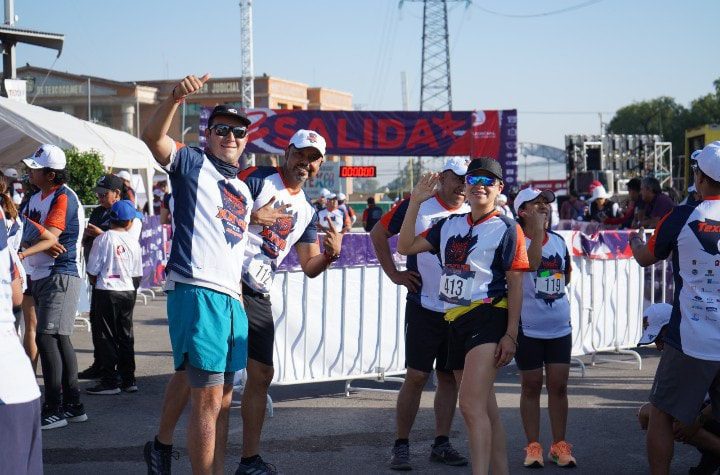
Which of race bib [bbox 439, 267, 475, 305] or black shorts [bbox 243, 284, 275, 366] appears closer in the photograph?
race bib [bbox 439, 267, 475, 305]

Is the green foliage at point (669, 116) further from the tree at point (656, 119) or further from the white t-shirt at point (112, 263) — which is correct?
the white t-shirt at point (112, 263)

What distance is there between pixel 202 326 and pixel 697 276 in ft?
8.67

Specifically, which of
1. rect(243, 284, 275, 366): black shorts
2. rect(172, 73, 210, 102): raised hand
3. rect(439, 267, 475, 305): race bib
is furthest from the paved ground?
rect(172, 73, 210, 102): raised hand

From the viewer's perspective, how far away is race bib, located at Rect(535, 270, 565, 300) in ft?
23.7

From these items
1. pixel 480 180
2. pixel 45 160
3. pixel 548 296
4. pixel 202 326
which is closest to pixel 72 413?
pixel 45 160

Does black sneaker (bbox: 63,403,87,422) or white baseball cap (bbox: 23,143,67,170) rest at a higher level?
white baseball cap (bbox: 23,143,67,170)

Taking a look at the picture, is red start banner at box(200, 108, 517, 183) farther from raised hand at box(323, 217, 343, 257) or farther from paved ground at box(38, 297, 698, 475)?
raised hand at box(323, 217, 343, 257)

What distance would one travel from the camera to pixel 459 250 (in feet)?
19.2

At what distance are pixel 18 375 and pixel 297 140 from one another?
9.68ft

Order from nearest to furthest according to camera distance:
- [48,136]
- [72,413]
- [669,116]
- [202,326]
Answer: [202,326] → [72,413] → [48,136] → [669,116]

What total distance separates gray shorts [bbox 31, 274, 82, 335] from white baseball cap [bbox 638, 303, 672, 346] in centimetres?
434

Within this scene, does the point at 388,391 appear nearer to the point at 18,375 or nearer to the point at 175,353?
the point at 175,353

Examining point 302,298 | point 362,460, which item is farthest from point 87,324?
point 362,460

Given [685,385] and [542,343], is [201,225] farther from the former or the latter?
[542,343]
